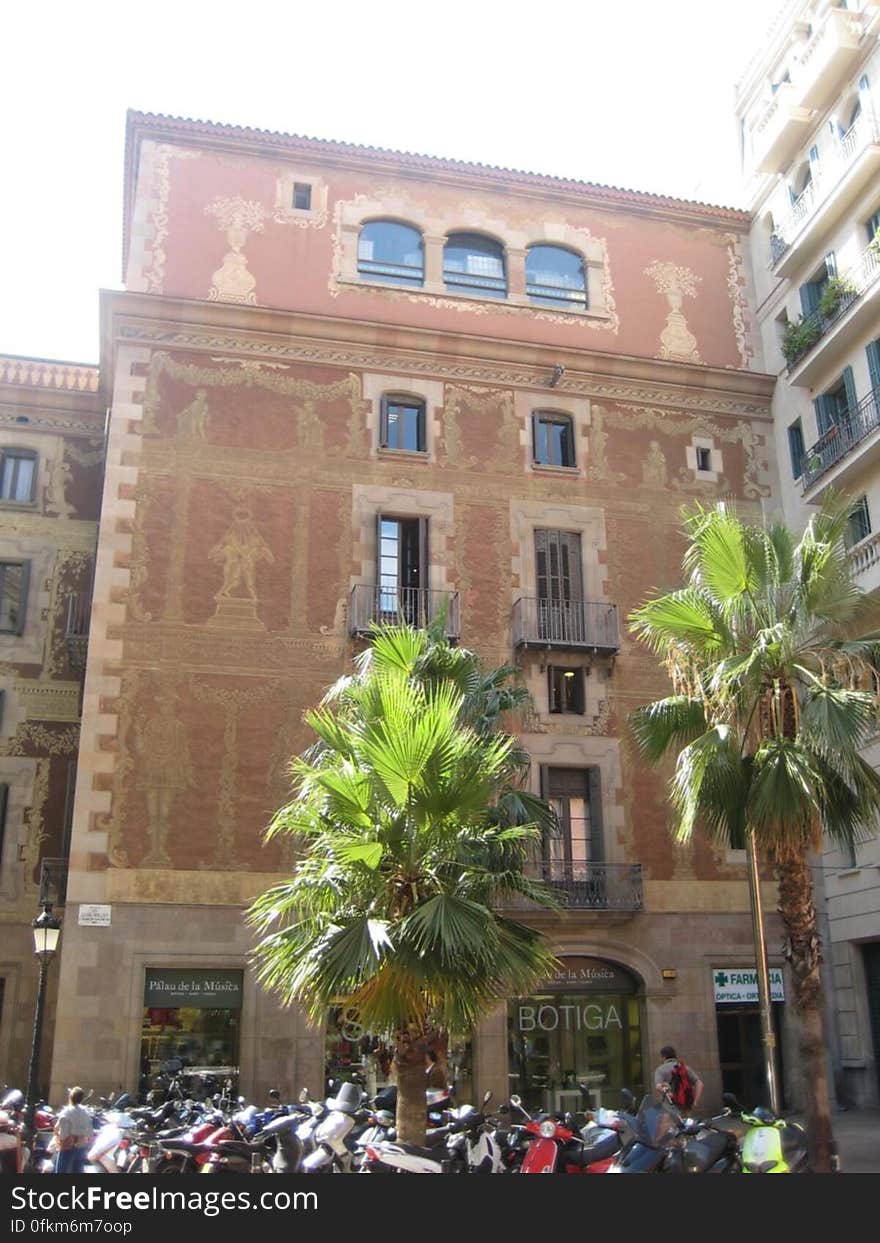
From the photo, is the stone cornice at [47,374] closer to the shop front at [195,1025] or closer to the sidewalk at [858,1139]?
the shop front at [195,1025]

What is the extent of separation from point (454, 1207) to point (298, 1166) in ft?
15.3

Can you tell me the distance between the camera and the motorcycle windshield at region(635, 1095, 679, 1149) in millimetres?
10992

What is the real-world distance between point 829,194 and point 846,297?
224 cm

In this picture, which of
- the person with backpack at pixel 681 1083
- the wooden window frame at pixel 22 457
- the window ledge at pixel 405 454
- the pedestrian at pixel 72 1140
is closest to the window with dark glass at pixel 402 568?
the window ledge at pixel 405 454

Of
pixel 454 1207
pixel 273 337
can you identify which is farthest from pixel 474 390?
pixel 454 1207

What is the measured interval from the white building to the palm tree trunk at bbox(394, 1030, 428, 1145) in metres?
13.1

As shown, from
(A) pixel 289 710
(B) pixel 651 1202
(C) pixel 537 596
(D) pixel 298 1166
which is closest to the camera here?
(B) pixel 651 1202

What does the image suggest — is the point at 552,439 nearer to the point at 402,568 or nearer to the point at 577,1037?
the point at 402,568

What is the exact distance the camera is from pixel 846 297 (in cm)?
2316

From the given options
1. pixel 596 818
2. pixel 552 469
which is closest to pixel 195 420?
pixel 552 469

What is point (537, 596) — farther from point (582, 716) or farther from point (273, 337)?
point (273, 337)

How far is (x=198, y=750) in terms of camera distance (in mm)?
20906

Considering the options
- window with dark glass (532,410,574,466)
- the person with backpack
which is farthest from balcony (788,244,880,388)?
the person with backpack

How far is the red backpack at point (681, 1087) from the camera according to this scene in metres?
16.3
